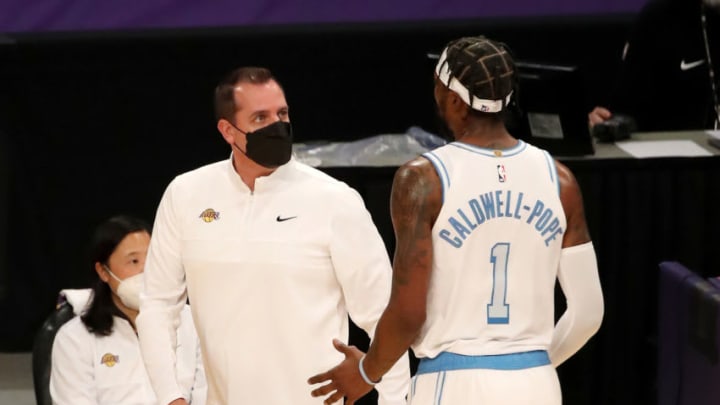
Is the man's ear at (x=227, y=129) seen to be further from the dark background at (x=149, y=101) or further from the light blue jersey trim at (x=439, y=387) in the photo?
the dark background at (x=149, y=101)

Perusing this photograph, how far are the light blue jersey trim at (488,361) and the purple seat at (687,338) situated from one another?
123 cm

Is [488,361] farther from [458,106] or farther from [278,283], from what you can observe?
[278,283]

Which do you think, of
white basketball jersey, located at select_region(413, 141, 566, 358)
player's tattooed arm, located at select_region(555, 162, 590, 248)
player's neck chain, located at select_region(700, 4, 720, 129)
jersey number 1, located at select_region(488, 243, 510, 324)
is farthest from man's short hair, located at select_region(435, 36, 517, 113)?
player's neck chain, located at select_region(700, 4, 720, 129)

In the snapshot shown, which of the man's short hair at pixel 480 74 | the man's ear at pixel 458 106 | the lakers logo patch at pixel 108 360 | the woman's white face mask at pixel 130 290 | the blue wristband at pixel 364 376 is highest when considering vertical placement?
the man's short hair at pixel 480 74

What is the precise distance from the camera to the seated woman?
5184 millimetres

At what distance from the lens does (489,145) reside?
3.50 m

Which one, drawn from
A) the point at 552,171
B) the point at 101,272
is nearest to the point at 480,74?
the point at 552,171

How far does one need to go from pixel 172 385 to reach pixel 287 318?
1.43 ft

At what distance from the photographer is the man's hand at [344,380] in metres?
3.73

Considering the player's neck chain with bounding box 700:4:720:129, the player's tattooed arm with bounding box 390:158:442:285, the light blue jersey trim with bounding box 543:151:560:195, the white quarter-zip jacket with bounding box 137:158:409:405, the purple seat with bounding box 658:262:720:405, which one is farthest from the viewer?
the player's neck chain with bounding box 700:4:720:129

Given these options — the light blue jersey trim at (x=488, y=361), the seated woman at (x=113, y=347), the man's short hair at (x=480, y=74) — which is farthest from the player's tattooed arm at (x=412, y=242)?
the seated woman at (x=113, y=347)

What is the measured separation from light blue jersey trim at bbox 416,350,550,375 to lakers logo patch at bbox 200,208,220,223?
36.0 inches

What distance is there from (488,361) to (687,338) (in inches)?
64.8

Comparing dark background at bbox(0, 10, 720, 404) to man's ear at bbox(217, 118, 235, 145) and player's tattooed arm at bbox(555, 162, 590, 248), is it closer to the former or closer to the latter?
man's ear at bbox(217, 118, 235, 145)
